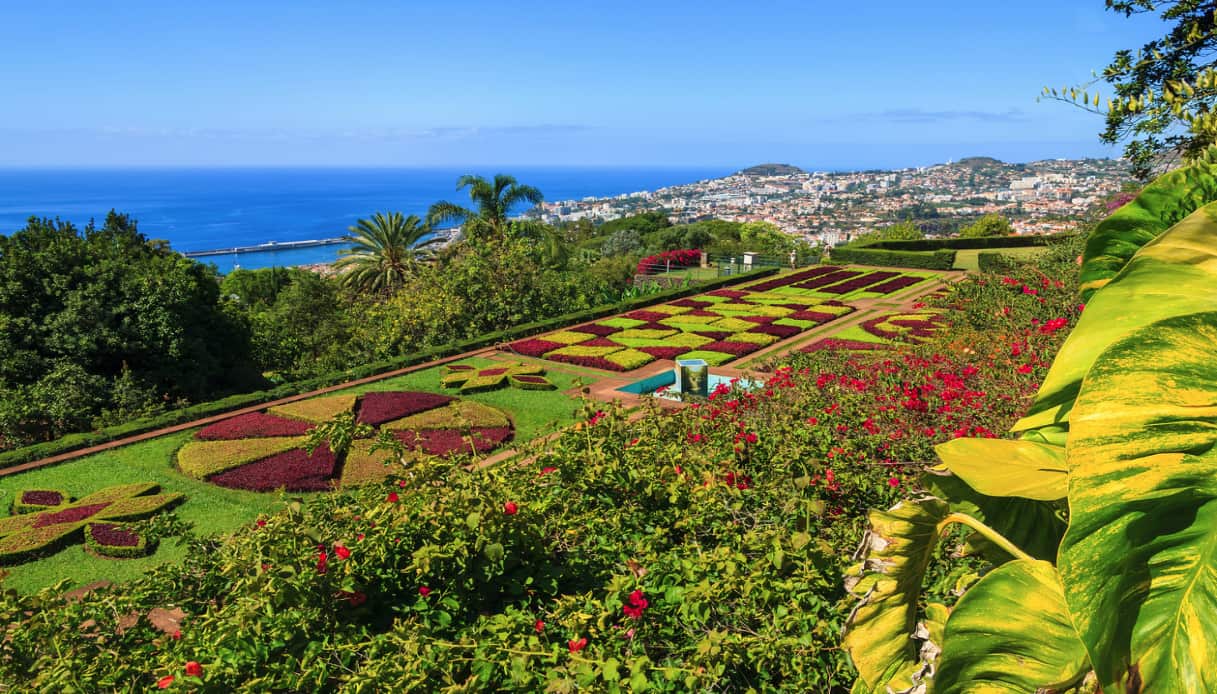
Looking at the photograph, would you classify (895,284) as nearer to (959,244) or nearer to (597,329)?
(959,244)

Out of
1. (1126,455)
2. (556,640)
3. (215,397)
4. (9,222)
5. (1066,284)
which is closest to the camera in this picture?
(1126,455)

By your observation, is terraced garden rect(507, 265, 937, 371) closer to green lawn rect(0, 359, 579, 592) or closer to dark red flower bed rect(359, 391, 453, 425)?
green lawn rect(0, 359, 579, 592)

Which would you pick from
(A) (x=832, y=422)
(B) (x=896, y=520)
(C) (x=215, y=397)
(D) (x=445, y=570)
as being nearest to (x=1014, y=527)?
(B) (x=896, y=520)

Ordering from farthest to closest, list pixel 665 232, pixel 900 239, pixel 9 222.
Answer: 1. pixel 9 222
2. pixel 665 232
3. pixel 900 239

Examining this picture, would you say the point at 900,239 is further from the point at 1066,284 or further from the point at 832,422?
the point at 832,422

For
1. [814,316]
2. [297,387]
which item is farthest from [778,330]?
[297,387]

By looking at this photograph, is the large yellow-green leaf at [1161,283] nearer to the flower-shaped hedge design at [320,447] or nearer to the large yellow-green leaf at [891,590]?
the large yellow-green leaf at [891,590]

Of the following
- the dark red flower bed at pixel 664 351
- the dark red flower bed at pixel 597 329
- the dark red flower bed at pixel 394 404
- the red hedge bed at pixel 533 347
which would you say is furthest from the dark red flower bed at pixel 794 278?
the dark red flower bed at pixel 394 404
